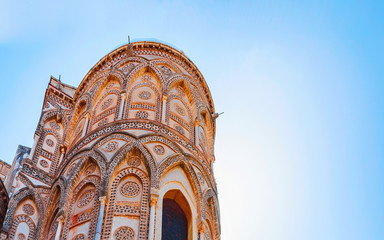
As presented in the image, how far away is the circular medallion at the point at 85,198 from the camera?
487 inches

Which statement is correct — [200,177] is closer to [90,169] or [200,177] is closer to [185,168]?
[185,168]

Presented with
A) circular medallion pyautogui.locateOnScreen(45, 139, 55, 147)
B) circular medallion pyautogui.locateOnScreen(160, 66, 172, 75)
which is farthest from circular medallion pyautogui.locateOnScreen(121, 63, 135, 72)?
circular medallion pyautogui.locateOnScreen(45, 139, 55, 147)

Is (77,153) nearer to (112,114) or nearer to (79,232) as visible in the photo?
(112,114)

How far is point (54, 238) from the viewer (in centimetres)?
1205

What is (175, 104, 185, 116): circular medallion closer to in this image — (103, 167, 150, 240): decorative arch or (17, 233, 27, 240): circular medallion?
(103, 167, 150, 240): decorative arch

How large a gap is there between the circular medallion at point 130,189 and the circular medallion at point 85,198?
2.50 feet

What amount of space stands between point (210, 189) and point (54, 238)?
4.22 metres

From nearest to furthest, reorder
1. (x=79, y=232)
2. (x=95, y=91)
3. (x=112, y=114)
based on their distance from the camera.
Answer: (x=79, y=232) < (x=112, y=114) < (x=95, y=91)

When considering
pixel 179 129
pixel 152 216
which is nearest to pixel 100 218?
pixel 152 216

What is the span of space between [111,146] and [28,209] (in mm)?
3196

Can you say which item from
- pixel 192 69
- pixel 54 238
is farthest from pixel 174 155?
pixel 192 69

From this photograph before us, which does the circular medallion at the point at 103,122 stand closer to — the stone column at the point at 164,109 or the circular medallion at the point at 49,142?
the stone column at the point at 164,109

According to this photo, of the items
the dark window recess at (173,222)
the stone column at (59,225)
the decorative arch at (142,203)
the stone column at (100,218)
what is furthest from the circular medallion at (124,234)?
the stone column at (59,225)

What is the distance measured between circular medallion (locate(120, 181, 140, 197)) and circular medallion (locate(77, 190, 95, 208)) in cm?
76
